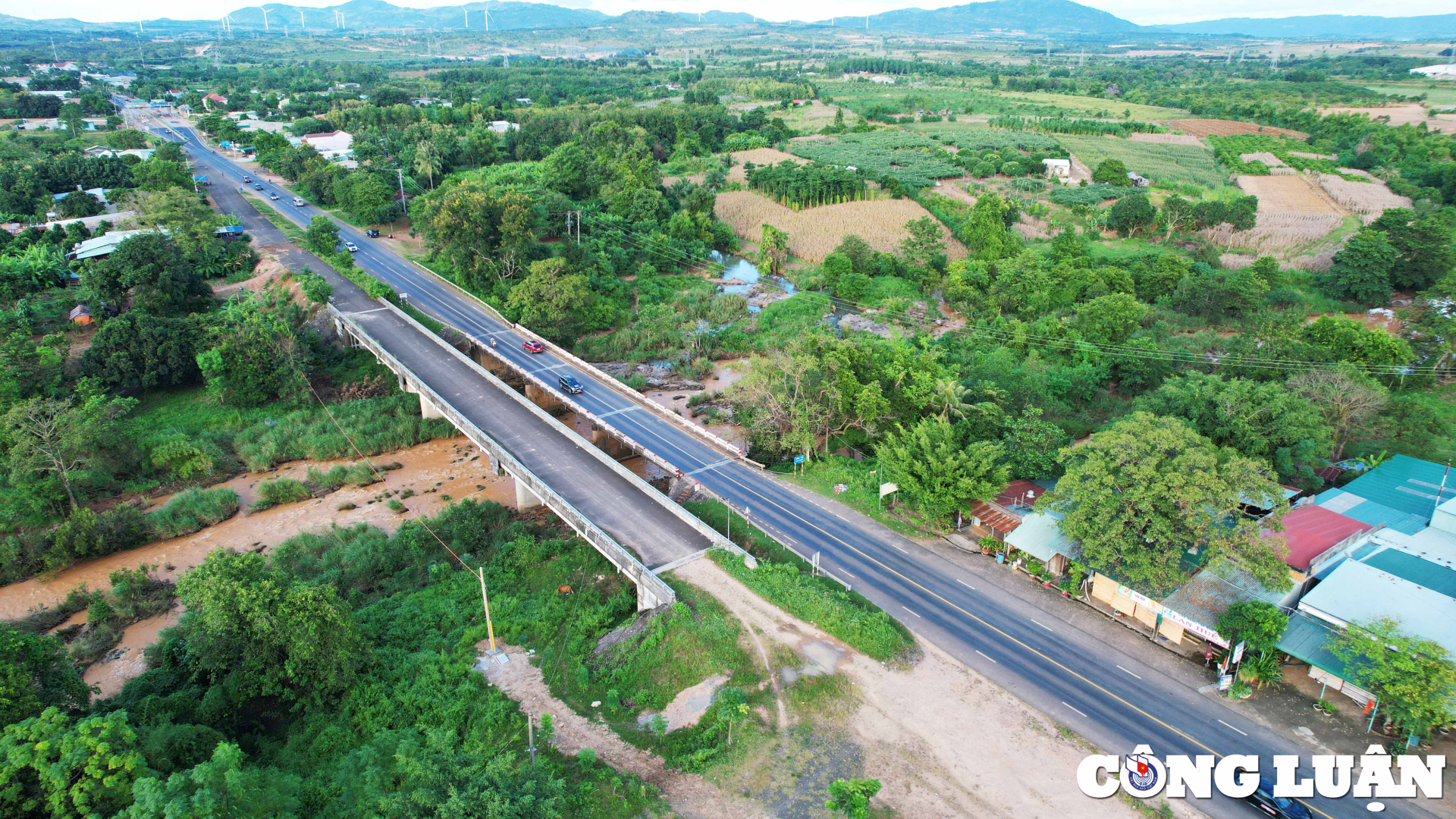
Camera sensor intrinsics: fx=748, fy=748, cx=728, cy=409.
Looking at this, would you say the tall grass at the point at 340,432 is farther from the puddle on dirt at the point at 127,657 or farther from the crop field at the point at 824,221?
the crop field at the point at 824,221

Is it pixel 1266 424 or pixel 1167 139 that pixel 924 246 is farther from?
pixel 1167 139

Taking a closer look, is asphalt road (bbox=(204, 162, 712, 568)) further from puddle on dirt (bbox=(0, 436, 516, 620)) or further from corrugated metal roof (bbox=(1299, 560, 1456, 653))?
corrugated metal roof (bbox=(1299, 560, 1456, 653))

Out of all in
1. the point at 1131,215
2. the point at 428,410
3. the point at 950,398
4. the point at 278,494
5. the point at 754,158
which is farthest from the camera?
the point at 754,158

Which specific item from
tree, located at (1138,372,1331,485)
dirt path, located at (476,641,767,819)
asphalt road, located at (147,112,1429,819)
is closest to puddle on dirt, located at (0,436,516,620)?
asphalt road, located at (147,112,1429,819)

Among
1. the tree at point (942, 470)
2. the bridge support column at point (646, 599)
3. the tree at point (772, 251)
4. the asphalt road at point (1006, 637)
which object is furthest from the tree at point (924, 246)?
the bridge support column at point (646, 599)

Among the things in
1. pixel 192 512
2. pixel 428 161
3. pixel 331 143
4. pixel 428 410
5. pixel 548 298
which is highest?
pixel 331 143

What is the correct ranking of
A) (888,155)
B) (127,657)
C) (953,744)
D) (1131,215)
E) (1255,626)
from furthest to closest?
(888,155)
(1131,215)
(127,657)
(1255,626)
(953,744)

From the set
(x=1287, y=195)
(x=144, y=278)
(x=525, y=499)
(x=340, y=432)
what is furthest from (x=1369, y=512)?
(x=1287, y=195)
